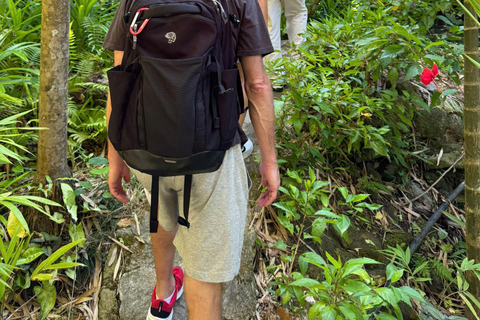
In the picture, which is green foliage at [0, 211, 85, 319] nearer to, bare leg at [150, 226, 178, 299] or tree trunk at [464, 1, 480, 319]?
bare leg at [150, 226, 178, 299]

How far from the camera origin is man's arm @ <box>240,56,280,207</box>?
1.51 metres

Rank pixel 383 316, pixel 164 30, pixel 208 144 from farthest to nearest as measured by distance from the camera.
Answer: pixel 383 316 → pixel 208 144 → pixel 164 30

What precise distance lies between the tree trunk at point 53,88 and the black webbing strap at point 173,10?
1.38m

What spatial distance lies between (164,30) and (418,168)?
3.24 meters

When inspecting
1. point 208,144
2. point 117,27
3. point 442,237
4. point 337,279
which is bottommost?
point 442,237

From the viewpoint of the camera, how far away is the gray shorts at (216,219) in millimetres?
1473

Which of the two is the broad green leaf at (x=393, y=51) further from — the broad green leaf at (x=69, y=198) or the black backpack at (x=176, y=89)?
the broad green leaf at (x=69, y=198)

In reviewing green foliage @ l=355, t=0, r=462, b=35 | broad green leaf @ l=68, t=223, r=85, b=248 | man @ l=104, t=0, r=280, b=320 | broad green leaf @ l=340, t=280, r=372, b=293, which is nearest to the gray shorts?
man @ l=104, t=0, r=280, b=320

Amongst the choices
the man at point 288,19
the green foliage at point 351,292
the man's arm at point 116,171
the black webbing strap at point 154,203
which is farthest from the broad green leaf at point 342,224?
the man at point 288,19

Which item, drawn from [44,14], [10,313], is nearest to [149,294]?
[10,313]

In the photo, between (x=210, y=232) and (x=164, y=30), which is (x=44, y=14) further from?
(x=210, y=232)

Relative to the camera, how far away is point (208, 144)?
1.33 meters

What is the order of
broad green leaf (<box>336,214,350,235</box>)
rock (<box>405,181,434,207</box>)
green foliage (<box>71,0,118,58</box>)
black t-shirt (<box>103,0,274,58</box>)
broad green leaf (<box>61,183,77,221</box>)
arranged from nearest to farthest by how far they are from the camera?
black t-shirt (<box>103,0,274,58</box>) < broad green leaf (<box>336,214,350,235</box>) < broad green leaf (<box>61,183,77,221</box>) < rock (<box>405,181,434,207</box>) < green foliage (<box>71,0,118,58</box>)

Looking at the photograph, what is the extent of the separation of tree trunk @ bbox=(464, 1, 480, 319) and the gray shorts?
1.16 m
